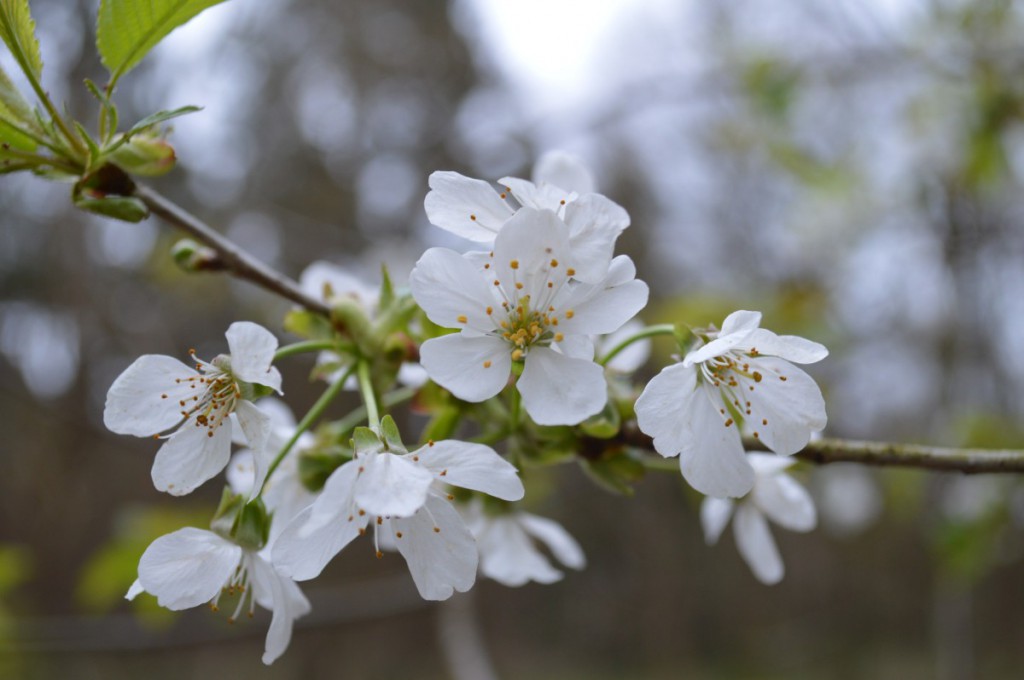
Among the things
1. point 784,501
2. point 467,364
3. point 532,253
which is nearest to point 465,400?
point 467,364

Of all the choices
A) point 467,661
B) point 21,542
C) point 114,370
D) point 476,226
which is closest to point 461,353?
point 476,226

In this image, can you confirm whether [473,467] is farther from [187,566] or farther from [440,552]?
[187,566]

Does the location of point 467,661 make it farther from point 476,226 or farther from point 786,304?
point 786,304

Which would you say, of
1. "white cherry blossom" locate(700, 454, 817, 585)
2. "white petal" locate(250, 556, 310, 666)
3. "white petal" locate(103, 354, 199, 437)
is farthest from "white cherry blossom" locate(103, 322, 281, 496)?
"white cherry blossom" locate(700, 454, 817, 585)

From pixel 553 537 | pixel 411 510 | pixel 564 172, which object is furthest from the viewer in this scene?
pixel 553 537

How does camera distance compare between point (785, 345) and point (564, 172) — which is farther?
point (564, 172)

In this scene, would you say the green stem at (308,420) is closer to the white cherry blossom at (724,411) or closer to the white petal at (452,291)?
the white petal at (452,291)
